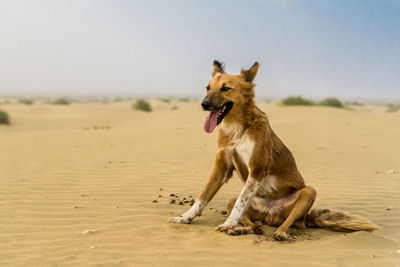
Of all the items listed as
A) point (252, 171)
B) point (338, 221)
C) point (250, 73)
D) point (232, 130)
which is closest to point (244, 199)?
point (252, 171)

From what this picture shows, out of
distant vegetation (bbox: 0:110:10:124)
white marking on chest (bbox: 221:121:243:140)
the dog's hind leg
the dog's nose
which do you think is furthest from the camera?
distant vegetation (bbox: 0:110:10:124)

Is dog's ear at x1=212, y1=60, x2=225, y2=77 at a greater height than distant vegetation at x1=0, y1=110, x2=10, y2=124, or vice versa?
dog's ear at x1=212, y1=60, x2=225, y2=77

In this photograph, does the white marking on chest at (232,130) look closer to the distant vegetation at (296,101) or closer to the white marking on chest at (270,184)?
the white marking on chest at (270,184)

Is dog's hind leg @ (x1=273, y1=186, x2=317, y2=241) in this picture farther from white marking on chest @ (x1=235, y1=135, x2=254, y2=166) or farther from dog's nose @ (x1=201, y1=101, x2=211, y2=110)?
dog's nose @ (x1=201, y1=101, x2=211, y2=110)

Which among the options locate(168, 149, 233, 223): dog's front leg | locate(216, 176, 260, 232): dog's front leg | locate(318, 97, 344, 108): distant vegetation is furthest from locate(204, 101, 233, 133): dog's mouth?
locate(318, 97, 344, 108): distant vegetation

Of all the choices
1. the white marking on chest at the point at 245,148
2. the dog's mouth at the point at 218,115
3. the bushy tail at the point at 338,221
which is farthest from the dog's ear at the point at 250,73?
the bushy tail at the point at 338,221

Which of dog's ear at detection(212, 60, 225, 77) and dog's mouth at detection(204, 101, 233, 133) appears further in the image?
dog's ear at detection(212, 60, 225, 77)

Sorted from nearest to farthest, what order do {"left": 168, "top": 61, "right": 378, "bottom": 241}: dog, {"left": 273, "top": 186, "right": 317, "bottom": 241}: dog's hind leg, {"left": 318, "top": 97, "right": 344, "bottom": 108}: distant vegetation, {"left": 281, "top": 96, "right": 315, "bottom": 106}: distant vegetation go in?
{"left": 273, "top": 186, "right": 317, "bottom": 241}: dog's hind leg
{"left": 168, "top": 61, "right": 378, "bottom": 241}: dog
{"left": 281, "top": 96, "right": 315, "bottom": 106}: distant vegetation
{"left": 318, "top": 97, "right": 344, "bottom": 108}: distant vegetation

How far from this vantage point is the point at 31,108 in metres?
31.8

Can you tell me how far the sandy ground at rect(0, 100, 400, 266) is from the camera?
3.78 meters

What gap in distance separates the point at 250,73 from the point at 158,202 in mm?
2397

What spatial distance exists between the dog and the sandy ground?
18 centimetres

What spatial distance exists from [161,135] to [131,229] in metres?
10.2

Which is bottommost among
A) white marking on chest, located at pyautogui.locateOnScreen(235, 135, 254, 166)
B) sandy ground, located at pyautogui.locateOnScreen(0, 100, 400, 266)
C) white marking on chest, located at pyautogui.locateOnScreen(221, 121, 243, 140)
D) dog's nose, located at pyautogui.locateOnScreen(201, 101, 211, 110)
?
sandy ground, located at pyautogui.locateOnScreen(0, 100, 400, 266)
